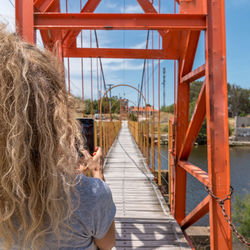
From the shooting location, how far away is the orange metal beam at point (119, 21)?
1.78m

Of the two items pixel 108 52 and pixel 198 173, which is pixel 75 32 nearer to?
pixel 108 52

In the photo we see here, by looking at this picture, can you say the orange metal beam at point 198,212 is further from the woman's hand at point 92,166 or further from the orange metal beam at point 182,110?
the woman's hand at point 92,166

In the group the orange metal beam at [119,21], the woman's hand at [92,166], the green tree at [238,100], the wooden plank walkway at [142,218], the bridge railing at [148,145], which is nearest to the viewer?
the woman's hand at [92,166]

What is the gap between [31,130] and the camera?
1.88ft

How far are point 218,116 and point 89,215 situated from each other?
1421mm

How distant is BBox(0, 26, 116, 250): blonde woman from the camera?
0.57 m

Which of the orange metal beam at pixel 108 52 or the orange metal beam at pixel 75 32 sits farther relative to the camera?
the orange metal beam at pixel 108 52

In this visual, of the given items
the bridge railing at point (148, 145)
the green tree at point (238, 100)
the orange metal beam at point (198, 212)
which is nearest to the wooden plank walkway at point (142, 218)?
the orange metal beam at point (198, 212)

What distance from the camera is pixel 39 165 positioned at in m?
0.60

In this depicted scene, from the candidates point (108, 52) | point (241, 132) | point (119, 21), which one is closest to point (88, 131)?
point (119, 21)

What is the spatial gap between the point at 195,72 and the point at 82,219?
183 cm

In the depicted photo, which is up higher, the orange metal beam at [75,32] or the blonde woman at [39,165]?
the orange metal beam at [75,32]

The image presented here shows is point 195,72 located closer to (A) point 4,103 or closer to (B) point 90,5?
(B) point 90,5

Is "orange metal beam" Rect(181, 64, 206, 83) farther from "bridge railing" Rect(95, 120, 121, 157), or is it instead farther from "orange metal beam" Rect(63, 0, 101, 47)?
"bridge railing" Rect(95, 120, 121, 157)
